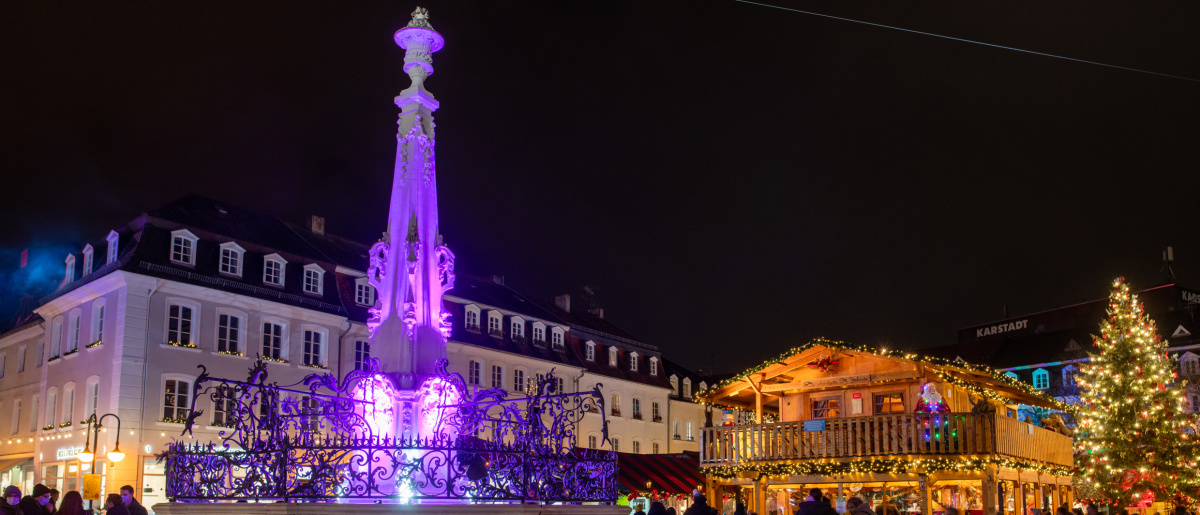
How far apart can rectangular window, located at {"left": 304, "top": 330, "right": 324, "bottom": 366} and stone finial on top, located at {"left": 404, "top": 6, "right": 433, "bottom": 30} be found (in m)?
23.6

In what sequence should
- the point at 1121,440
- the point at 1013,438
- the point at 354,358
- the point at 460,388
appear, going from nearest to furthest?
the point at 460,388 → the point at 1013,438 → the point at 1121,440 → the point at 354,358

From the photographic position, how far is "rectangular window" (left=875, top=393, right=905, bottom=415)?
83.2ft

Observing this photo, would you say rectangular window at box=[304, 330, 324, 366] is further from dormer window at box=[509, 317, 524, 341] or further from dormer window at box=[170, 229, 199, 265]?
dormer window at box=[509, 317, 524, 341]

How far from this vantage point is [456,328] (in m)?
40.8

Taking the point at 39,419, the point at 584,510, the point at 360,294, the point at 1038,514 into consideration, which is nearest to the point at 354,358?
the point at 360,294

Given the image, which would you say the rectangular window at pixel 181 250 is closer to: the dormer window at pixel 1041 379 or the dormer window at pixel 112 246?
the dormer window at pixel 112 246

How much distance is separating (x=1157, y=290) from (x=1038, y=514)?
48637 mm

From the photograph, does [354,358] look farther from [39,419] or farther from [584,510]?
[584,510]

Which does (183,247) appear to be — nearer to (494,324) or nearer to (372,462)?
(494,324)

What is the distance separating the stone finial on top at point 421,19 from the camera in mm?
13922

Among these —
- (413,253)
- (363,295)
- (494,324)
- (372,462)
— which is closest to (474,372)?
(494,324)

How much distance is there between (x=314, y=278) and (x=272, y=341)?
3.03 metres

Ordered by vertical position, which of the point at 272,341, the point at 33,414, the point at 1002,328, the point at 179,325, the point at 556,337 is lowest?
the point at 33,414

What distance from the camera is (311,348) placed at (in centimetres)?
3572
